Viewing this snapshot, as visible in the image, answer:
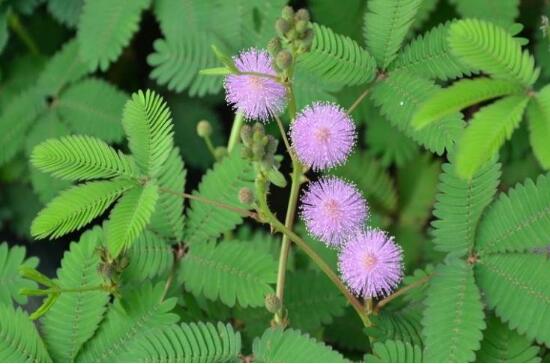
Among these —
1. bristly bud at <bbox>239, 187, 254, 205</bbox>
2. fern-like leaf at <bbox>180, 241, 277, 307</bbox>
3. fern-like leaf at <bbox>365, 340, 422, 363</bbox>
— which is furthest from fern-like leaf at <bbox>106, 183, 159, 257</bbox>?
fern-like leaf at <bbox>365, 340, 422, 363</bbox>

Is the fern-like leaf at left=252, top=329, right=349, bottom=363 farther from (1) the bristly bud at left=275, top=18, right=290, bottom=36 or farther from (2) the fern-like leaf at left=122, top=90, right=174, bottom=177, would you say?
(1) the bristly bud at left=275, top=18, right=290, bottom=36

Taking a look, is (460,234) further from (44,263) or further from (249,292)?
(44,263)

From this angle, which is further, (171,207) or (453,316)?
(171,207)

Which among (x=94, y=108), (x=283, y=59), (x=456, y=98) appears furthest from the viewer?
(x=94, y=108)

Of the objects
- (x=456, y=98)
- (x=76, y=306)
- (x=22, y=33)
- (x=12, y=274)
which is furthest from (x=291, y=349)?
(x=22, y=33)

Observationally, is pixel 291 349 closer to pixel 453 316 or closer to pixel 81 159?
pixel 453 316

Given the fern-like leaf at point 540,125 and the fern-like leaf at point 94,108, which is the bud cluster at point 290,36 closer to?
the fern-like leaf at point 540,125

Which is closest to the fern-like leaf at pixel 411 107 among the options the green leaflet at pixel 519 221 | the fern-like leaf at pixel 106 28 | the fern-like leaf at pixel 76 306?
the green leaflet at pixel 519 221
